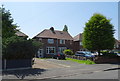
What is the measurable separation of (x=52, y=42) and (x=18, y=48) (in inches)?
916

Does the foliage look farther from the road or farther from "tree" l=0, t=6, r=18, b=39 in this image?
"tree" l=0, t=6, r=18, b=39

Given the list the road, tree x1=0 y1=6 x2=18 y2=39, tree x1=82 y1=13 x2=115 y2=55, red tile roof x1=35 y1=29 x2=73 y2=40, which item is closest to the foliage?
the road

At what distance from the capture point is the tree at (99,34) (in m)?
23.0

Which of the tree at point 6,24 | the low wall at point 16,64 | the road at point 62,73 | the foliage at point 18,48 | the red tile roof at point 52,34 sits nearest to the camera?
the road at point 62,73

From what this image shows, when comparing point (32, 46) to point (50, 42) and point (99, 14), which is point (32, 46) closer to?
point (99, 14)

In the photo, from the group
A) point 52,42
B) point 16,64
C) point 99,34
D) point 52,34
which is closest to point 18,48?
point 16,64

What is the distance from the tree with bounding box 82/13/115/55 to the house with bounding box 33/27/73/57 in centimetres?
1471

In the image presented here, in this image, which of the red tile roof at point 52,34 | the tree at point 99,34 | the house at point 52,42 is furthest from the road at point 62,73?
the red tile roof at point 52,34

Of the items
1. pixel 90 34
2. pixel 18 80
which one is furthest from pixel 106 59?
pixel 18 80

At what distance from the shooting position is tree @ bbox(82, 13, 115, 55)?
2302cm

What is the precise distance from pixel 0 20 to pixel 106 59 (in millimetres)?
16637

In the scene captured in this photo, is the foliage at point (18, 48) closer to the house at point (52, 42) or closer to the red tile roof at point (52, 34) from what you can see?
A: the house at point (52, 42)

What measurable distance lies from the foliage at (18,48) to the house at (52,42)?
64.5ft

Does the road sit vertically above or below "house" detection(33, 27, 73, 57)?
below
